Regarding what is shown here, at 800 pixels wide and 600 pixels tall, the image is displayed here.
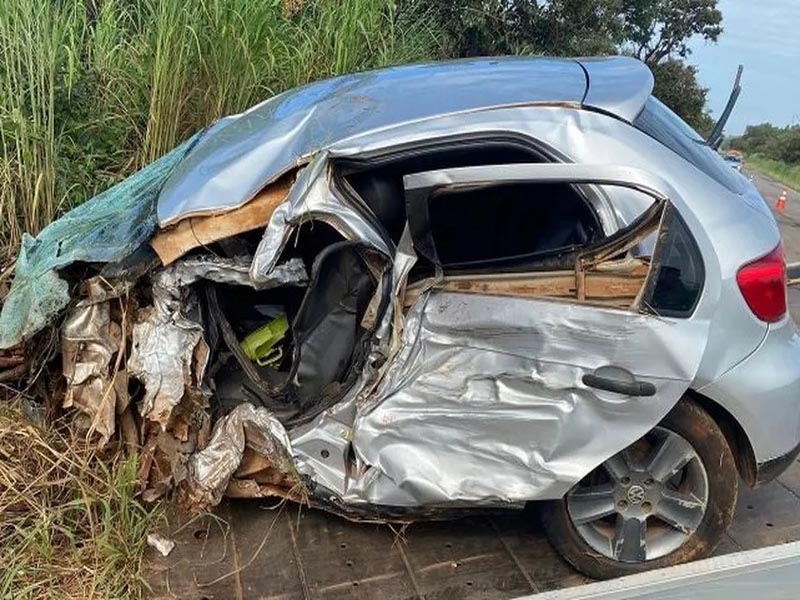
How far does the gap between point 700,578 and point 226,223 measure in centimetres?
198

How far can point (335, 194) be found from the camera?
2812 mm

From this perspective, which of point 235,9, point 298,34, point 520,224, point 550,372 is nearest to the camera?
point 550,372

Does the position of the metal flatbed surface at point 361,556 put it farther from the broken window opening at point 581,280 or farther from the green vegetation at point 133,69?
the green vegetation at point 133,69

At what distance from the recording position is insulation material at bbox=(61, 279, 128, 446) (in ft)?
10.2

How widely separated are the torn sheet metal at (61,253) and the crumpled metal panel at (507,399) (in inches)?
41.6

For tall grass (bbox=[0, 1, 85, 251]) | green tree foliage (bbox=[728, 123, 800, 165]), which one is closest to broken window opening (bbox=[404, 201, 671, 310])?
tall grass (bbox=[0, 1, 85, 251])

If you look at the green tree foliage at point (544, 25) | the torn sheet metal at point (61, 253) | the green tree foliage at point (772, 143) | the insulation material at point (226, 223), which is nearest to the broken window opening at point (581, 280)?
the insulation material at point (226, 223)

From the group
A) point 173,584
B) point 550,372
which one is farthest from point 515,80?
point 173,584

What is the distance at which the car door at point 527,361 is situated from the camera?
8.98 feet

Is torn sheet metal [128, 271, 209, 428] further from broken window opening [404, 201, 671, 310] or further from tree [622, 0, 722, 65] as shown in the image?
tree [622, 0, 722, 65]

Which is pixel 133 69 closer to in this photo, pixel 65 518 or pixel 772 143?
pixel 65 518

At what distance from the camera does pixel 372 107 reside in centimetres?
307

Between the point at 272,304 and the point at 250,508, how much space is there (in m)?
0.81

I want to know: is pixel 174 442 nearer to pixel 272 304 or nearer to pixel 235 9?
pixel 272 304
